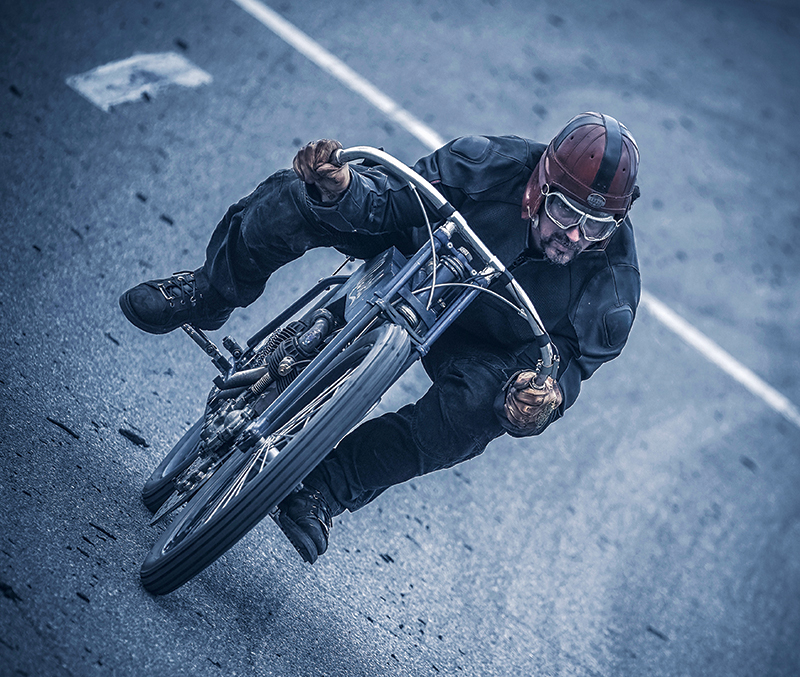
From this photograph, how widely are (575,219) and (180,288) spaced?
165 cm

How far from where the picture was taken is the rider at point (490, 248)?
10.5 feet

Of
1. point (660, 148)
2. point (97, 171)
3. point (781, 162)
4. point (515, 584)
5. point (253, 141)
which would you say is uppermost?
point (97, 171)

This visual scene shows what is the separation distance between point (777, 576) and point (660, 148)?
158 inches

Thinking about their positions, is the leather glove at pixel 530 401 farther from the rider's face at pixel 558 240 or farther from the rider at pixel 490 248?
the rider's face at pixel 558 240

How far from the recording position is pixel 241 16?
6.98 m

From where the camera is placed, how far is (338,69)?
703cm

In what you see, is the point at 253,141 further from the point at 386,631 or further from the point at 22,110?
the point at 386,631

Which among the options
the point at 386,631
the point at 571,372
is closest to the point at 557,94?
the point at 571,372

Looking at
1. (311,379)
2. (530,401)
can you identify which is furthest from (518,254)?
(311,379)

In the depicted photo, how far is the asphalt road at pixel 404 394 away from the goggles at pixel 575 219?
1.84 meters


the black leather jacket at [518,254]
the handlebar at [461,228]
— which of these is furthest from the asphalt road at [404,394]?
the handlebar at [461,228]

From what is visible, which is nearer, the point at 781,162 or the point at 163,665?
the point at 163,665

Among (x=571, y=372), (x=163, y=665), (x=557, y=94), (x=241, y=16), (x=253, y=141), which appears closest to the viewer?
(x=163, y=665)

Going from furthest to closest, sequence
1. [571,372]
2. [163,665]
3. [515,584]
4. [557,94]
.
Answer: [557,94]
[515,584]
[571,372]
[163,665]
